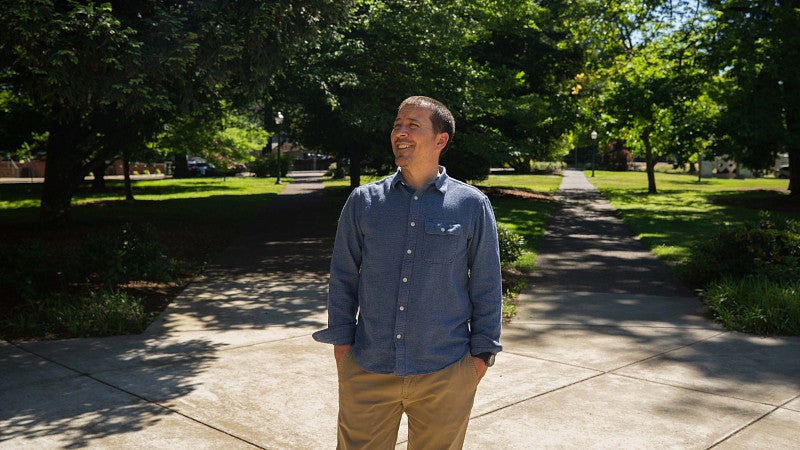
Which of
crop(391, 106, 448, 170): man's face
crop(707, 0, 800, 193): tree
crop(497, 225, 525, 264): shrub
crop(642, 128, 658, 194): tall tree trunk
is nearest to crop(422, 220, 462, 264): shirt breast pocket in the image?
crop(391, 106, 448, 170): man's face

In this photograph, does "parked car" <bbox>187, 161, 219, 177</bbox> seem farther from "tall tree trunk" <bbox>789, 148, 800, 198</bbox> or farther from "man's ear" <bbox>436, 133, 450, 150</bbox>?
"man's ear" <bbox>436, 133, 450, 150</bbox>

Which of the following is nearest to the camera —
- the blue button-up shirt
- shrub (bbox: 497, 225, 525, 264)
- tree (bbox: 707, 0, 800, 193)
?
the blue button-up shirt

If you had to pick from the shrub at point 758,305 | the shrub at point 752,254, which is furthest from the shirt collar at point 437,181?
the shrub at point 752,254

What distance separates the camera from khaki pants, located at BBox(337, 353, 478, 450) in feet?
9.21

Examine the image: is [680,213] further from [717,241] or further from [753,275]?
[753,275]

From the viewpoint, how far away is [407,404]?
2.87 metres

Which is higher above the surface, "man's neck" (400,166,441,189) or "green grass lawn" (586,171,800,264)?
"man's neck" (400,166,441,189)

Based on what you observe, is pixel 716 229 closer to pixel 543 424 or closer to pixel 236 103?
pixel 236 103

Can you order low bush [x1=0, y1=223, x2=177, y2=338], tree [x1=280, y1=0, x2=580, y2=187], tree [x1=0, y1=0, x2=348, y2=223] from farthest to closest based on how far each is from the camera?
tree [x1=280, y1=0, x2=580, y2=187] → tree [x1=0, y1=0, x2=348, y2=223] → low bush [x1=0, y1=223, x2=177, y2=338]

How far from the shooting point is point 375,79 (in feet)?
52.1

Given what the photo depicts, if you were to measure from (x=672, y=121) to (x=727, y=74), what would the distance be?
8.90 ft

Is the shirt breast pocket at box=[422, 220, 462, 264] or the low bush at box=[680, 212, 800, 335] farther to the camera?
the low bush at box=[680, 212, 800, 335]

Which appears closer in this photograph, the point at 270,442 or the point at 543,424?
the point at 270,442

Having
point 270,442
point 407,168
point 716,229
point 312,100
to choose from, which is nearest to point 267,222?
point 312,100
